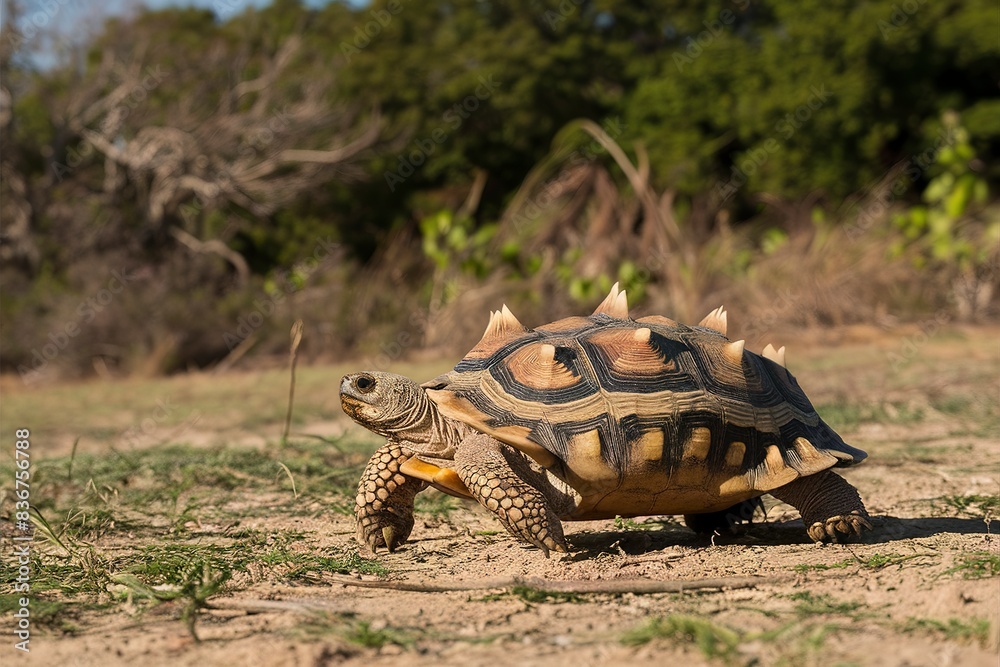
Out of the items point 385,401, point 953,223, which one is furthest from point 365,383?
point 953,223

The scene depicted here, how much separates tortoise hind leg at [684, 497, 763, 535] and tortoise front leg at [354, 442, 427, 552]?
914 millimetres

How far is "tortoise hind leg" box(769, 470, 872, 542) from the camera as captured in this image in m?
3.08

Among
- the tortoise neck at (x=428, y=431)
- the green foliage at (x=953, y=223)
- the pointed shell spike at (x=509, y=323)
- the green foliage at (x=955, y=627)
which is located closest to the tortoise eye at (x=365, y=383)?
the tortoise neck at (x=428, y=431)

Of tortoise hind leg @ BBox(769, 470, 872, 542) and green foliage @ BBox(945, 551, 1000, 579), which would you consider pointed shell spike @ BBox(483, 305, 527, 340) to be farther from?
green foliage @ BBox(945, 551, 1000, 579)

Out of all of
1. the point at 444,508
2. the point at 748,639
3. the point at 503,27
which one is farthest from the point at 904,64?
the point at 748,639

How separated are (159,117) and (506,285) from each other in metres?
7.24

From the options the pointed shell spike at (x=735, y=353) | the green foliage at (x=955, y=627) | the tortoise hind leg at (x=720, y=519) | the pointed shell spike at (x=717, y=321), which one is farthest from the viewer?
the pointed shell spike at (x=717, y=321)

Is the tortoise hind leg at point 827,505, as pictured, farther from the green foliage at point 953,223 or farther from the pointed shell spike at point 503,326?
the green foliage at point 953,223

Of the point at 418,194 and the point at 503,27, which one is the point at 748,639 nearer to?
the point at 418,194

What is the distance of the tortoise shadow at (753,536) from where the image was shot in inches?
122

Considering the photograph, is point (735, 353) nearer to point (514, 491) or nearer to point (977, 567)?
point (514, 491)

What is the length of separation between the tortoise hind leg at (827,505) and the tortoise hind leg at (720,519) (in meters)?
0.19

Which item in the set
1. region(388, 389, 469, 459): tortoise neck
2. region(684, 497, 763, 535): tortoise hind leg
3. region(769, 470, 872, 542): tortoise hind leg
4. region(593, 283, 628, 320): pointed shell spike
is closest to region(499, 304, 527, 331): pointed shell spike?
region(593, 283, 628, 320): pointed shell spike

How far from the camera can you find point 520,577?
264cm
